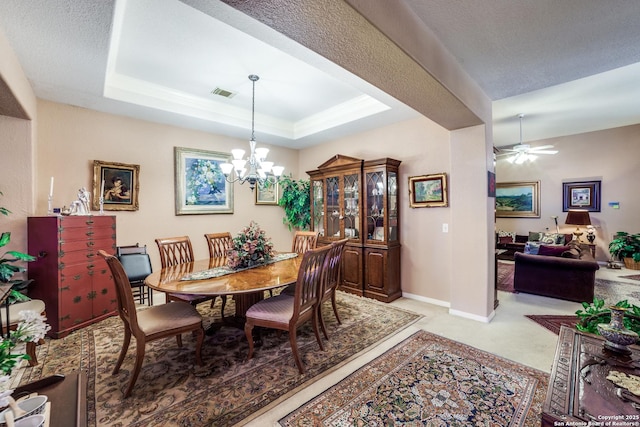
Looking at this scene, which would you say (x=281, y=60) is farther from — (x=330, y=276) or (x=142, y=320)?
(x=142, y=320)

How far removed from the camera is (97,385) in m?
2.08

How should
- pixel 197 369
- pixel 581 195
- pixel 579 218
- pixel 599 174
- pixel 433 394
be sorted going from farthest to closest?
pixel 581 195 < pixel 599 174 < pixel 579 218 < pixel 197 369 < pixel 433 394

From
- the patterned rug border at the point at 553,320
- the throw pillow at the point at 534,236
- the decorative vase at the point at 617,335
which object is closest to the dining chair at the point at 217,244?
the decorative vase at the point at 617,335

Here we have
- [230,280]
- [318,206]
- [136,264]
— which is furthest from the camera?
[318,206]

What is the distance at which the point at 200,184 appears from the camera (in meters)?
4.50

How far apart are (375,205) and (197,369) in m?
2.99

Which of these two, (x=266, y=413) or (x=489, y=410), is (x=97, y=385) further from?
(x=489, y=410)

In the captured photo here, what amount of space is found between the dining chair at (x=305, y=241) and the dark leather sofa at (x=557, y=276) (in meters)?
3.29

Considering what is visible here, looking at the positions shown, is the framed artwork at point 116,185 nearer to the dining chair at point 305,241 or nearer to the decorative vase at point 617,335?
the dining chair at point 305,241

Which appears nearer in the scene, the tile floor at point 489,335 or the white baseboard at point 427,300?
the tile floor at point 489,335

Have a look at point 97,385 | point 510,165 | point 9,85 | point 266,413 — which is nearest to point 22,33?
point 9,85

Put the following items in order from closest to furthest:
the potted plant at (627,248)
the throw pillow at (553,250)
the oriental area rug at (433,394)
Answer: the oriental area rug at (433,394) < the throw pillow at (553,250) < the potted plant at (627,248)

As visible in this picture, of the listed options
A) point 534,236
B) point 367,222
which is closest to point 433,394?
point 367,222

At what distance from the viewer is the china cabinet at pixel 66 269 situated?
2.88m
